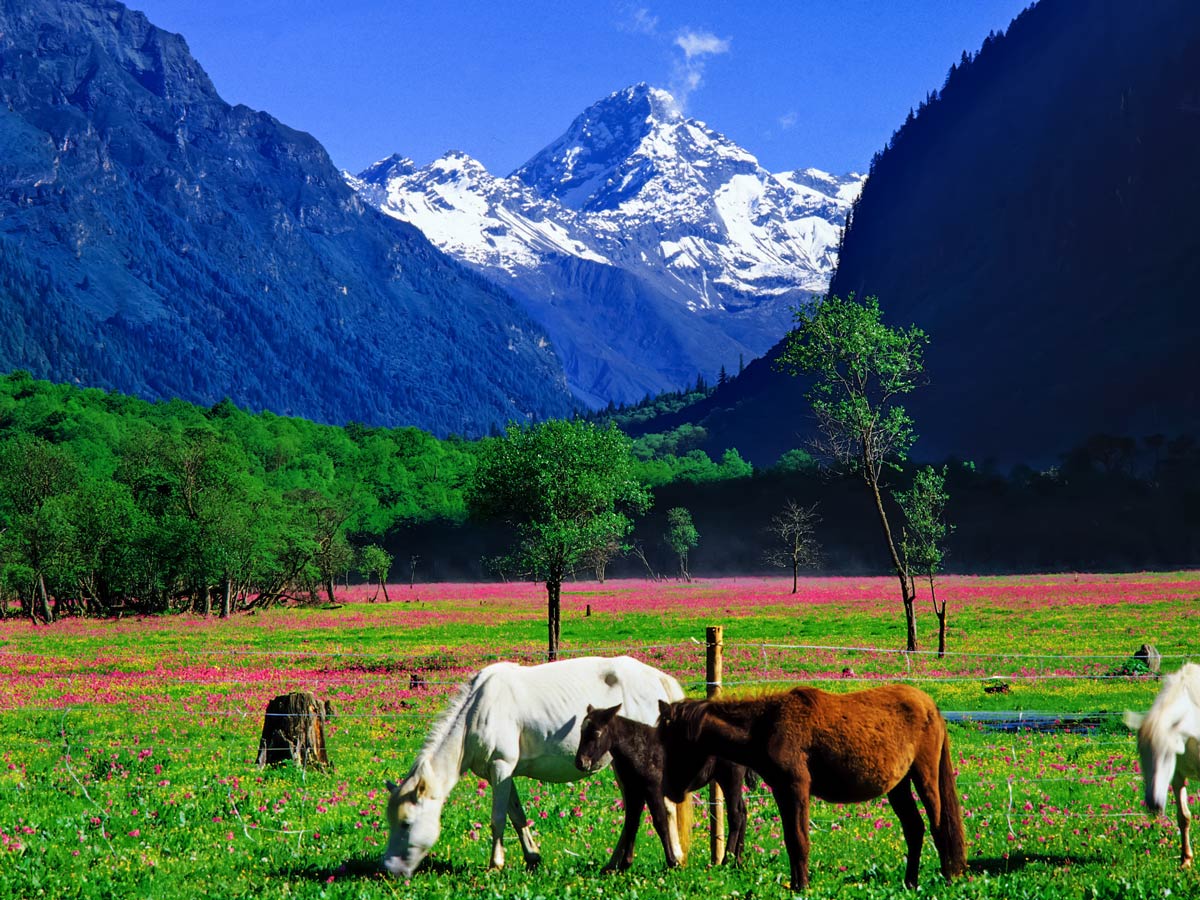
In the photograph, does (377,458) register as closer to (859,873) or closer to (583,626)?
(583,626)

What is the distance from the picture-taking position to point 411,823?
1115 centimetres

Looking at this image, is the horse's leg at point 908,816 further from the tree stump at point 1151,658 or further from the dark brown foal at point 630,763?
the tree stump at point 1151,658

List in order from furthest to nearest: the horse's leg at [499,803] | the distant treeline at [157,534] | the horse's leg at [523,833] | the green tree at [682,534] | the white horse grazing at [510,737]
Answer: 1. the green tree at [682,534]
2. the distant treeline at [157,534]
3. the horse's leg at [523,833]
4. the horse's leg at [499,803]
5. the white horse grazing at [510,737]

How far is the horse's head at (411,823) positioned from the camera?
11070mm

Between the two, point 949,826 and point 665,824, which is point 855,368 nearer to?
point 949,826

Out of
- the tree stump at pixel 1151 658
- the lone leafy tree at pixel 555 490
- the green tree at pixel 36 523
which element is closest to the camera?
the tree stump at pixel 1151 658

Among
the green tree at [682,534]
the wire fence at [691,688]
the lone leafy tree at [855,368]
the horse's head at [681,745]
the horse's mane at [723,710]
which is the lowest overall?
the wire fence at [691,688]

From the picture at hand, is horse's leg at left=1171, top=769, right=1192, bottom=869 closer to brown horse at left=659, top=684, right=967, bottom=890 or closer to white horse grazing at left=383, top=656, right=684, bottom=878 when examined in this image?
brown horse at left=659, top=684, right=967, bottom=890

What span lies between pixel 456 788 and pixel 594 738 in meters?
6.77

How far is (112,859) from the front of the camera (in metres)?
11.9

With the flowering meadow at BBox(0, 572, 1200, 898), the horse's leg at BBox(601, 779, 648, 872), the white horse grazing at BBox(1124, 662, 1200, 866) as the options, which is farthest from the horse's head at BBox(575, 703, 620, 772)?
the white horse grazing at BBox(1124, 662, 1200, 866)

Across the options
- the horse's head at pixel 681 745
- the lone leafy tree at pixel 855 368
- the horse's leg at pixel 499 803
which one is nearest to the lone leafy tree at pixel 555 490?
the lone leafy tree at pixel 855 368

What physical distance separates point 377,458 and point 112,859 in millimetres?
179985

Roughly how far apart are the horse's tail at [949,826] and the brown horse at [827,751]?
0.03 ft
